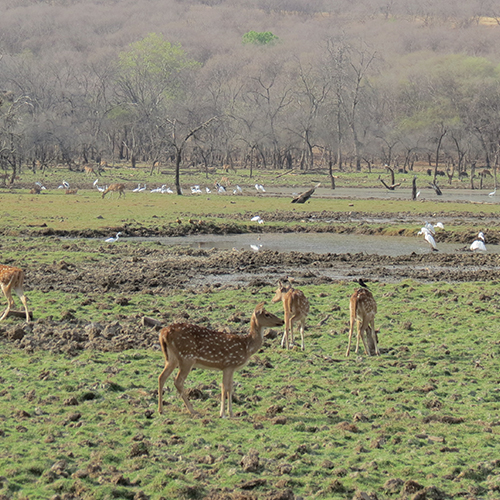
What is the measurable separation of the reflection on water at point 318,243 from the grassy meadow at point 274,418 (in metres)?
9.55

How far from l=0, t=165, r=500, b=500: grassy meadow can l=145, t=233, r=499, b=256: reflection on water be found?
955 cm

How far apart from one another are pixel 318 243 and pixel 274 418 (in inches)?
691

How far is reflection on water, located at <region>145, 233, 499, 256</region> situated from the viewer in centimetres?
2404

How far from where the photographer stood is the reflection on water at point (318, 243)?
24.0m

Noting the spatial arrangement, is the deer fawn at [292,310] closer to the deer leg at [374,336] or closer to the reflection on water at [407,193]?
the deer leg at [374,336]

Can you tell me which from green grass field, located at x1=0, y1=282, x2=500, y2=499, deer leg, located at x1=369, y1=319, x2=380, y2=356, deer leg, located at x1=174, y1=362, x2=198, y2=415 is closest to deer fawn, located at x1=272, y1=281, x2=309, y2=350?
green grass field, located at x1=0, y1=282, x2=500, y2=499

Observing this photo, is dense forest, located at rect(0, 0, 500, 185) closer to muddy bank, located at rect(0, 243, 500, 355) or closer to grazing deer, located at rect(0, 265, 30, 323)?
muddy bank, located at rect(0, 243, 500, 355)

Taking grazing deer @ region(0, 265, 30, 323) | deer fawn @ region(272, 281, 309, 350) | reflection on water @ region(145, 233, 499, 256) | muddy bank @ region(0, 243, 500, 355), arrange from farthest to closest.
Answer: reflection on water @ region(145, 233, 499, 256), grazing deer @ region(0, 265, 30, 323), muddy bank @ region(0, 243, 500, 355), deer fawn @ region(272, 281, 309, 350)

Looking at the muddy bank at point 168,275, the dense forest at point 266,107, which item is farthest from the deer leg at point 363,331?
the dense forest at point 266,107

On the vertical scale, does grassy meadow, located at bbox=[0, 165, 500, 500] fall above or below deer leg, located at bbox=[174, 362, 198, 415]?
below

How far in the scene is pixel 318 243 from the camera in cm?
2558

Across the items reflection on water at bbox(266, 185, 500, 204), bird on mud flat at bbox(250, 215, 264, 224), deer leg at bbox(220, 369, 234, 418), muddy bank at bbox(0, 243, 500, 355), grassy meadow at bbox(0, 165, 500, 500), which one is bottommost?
reflection on water at bbox(266, 185, 500, 204)

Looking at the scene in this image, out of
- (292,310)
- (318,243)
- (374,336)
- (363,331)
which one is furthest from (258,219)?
(363,331)

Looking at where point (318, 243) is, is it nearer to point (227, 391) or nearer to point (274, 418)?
point (227, 391)
